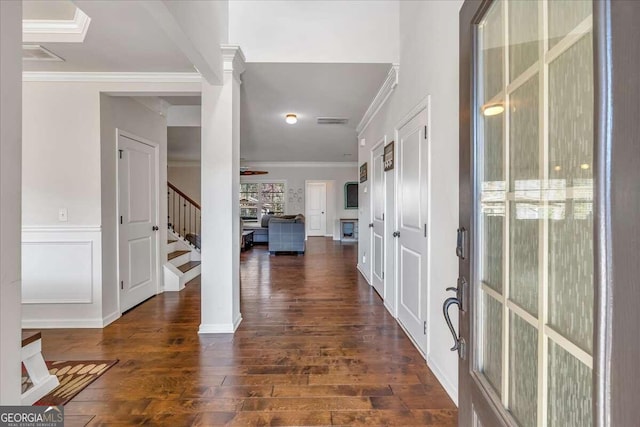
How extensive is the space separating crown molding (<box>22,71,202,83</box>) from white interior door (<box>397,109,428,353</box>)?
2.10 meters

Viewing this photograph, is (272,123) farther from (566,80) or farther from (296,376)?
(566,80)

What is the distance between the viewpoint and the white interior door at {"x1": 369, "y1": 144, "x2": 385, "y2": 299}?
149 inches

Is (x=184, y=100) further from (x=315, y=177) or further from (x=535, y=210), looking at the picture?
(x=315, y=177)

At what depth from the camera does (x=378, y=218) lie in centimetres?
409

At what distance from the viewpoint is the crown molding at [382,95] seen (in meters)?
2.94

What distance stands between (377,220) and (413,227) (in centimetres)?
155

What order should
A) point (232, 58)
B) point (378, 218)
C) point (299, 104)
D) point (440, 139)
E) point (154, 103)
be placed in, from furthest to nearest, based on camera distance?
point (299, 104)
point (378, 218)
point (154, 103)
point (232, 58)
point (440, 139)

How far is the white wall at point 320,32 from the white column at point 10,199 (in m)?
2.45

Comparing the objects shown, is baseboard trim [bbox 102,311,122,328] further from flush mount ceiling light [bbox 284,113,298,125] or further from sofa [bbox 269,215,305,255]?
sofa [bbox 269,215,305,255]

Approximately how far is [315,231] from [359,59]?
26.5 ft

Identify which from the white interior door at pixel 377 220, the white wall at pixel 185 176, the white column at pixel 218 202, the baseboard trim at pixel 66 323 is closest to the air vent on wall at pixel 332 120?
the white interior door at pixel 377 220

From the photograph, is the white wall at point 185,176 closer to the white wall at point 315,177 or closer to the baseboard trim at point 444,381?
the white wall at point 315,177

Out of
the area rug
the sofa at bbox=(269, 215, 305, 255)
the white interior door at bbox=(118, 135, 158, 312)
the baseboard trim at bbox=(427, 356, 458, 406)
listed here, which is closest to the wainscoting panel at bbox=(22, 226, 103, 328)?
the white interior door at bbox=(118, 135, 158, 312)

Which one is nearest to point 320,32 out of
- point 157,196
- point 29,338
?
point 157,196
